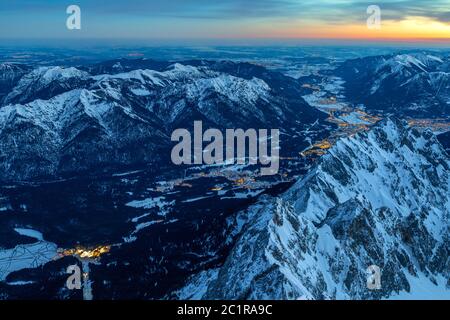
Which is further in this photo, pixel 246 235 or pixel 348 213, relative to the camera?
pixel 348 213

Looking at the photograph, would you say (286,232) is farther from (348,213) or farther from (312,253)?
(348,213)
